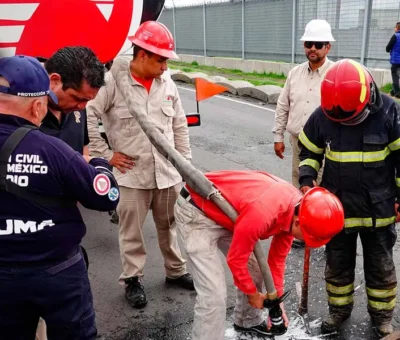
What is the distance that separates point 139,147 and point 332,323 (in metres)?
1.77

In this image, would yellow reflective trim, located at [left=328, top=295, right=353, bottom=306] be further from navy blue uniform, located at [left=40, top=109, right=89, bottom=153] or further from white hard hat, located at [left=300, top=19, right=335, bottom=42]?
white hard hat, located at [left=300, top=19, right=335, bottom=42]

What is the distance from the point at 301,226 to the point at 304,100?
2.08 m

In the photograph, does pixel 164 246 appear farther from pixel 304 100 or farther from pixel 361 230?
pixel 304 100

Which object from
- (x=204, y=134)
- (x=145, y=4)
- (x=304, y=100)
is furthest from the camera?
(x=204, y=134)

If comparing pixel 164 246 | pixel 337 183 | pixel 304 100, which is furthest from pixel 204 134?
pixel 337 183

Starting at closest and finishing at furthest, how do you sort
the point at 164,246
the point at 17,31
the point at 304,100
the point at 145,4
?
the point at 17,31 → the point at 145,4 → the point at 164,246 → the point at 304,100

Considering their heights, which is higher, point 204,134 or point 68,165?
point 68,165

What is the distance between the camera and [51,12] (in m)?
2.30

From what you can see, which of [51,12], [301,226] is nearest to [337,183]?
[301,226]

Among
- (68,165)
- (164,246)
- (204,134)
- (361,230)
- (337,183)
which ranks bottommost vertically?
(204,134)

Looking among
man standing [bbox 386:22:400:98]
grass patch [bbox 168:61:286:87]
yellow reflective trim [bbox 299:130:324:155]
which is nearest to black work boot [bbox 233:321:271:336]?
yellow reflective trim [bbox 299:130:324:155]

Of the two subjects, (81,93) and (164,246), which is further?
(164,246)

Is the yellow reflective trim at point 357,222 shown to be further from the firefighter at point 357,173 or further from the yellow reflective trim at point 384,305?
the yellow reflective trim at point 384,305

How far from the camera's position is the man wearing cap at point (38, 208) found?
1.95 meters
